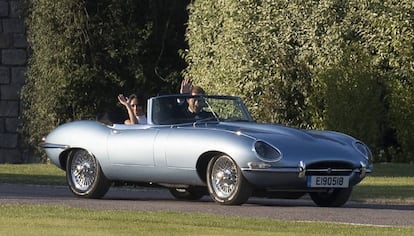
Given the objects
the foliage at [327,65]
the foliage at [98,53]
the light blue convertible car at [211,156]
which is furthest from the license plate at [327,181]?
the foliage at [98,53]

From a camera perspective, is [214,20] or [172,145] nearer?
[172,145]

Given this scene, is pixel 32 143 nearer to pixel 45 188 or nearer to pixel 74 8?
pixel 74 8

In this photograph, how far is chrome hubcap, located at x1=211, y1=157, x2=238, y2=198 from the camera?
15594 mm

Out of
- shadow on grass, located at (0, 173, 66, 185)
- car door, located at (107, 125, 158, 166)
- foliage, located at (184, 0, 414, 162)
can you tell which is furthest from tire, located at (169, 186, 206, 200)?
foliage, located at (184, 0, 414, 162)

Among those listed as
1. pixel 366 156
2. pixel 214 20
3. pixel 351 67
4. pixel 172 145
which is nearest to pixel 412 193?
pixel 366 156

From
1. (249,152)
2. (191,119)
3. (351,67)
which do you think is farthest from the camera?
(351,67)

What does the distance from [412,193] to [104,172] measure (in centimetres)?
458

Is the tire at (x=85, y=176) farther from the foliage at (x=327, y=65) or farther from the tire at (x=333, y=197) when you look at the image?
the foliage at (x=327, y=65)

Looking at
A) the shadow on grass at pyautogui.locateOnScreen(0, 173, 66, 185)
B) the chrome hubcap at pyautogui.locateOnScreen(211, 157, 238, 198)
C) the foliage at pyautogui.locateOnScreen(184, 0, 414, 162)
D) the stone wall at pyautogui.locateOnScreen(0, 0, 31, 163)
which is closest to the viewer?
the chrome hubcap at pyautogui.locateOnScreen(211, 157, 238, 198)

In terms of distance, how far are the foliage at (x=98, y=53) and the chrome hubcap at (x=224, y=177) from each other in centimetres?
1615

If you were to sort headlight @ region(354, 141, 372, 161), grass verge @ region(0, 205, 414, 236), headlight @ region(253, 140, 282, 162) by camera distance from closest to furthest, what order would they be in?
1. grass verge @ region(0, 205, 414, 236)
2. headlight @ region(253, 140, 282, 162)
3. headlight @ region(354, 141, 372, 161)

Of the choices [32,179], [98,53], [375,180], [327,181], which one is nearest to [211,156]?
[327,181]

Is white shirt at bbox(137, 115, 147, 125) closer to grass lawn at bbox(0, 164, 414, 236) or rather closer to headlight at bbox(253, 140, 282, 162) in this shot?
headlight at bbox(253, 140, 282, 162)

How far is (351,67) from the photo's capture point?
28672 millimetres
